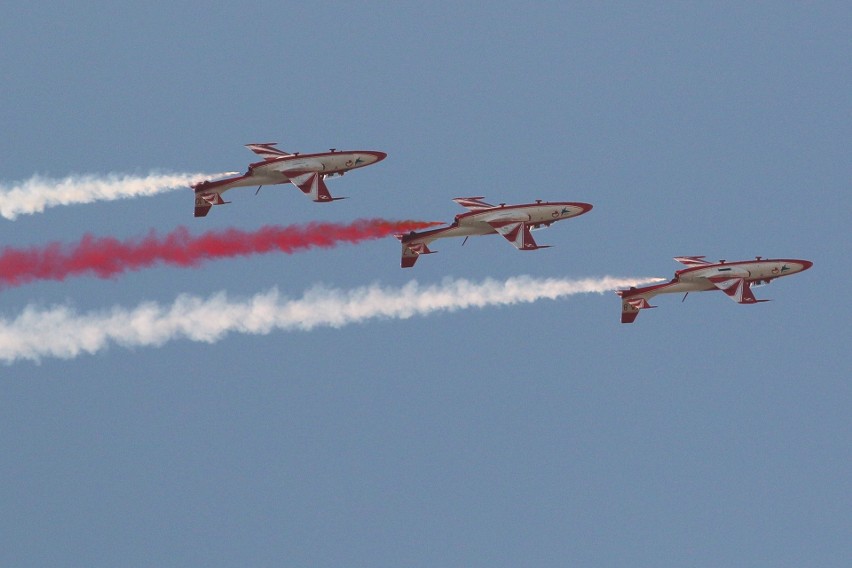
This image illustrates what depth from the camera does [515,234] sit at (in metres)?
115

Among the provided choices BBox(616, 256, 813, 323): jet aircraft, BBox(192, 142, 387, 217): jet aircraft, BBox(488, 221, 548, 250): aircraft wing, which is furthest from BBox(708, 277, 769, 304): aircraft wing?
BBox(192, 142, 387, 217): jet aircraft

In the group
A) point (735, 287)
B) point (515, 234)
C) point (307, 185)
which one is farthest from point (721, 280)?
point (307, 185)

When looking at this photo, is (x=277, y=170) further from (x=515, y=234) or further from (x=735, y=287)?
(x=735, y=287)

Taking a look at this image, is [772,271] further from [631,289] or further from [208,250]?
[208,250]

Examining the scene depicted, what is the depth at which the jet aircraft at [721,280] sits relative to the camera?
11781cm

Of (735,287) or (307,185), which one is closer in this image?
(307,185)

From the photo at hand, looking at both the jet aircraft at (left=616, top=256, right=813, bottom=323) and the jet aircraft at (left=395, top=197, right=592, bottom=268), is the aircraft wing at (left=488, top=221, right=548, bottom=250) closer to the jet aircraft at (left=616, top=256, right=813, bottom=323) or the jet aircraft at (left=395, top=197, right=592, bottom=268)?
the jet aircraft at (left=395, top=197, right=592, bottom=268)

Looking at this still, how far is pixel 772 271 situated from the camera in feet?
393

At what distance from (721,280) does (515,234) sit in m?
13.1

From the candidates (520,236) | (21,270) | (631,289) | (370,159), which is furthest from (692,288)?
(21,270)

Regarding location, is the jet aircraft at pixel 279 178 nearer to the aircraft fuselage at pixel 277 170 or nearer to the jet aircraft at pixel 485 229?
the aircraft fuselage at pixel 277 170

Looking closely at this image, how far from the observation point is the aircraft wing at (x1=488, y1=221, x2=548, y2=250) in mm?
114688

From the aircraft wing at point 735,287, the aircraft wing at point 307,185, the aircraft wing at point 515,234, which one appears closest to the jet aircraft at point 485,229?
the aircraft wing at point 515,234

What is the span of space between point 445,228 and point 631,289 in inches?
511
